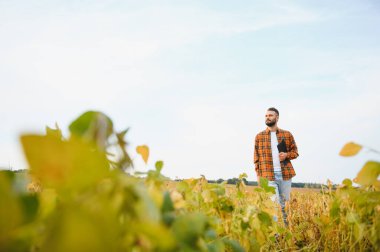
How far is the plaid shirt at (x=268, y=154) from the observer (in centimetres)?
585

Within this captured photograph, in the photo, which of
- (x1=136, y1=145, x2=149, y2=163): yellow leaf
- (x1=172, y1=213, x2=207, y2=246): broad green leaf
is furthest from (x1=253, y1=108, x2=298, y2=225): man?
(x1=172, y1=213, x2=207, y2=246): broad green leaf

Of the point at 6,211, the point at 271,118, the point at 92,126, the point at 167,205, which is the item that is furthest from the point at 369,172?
the point at 271,118

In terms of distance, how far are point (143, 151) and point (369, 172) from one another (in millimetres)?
534

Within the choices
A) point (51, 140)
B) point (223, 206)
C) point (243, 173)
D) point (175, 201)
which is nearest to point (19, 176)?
point (51, 140)

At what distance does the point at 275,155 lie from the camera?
19.5ft

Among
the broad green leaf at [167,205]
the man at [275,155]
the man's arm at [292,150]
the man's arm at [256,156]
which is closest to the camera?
the broad green leaf at [167,205]

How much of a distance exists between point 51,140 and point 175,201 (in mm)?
408

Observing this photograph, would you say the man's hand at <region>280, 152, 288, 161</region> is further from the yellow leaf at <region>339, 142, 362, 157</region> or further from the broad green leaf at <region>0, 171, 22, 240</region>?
the broad green leaf at <region>0, 171, 22, 240</region>

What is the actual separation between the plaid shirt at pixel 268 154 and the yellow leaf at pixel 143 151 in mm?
5248

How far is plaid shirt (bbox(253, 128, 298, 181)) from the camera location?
230 inches

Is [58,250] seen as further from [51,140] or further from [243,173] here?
[243,173]

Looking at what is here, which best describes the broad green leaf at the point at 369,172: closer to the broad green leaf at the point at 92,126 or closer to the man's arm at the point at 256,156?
the broad green leaf at the point at 92,126

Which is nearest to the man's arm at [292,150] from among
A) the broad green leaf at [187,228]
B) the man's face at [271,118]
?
the man's face at [271,118]

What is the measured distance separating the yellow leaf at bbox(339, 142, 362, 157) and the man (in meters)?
4.97
